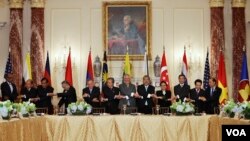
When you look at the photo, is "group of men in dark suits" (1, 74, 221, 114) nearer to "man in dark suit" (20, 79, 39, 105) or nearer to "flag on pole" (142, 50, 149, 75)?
"man in dark suit" (20, 79, 39, 105)

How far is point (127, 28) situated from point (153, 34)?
89 cm

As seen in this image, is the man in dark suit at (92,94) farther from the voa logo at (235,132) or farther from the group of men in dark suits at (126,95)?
the voa logo at (235,132)

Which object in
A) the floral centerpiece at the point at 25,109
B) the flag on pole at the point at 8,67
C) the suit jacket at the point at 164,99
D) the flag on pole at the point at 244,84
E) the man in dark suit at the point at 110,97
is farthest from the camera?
the flag on pole at the point at 8,67

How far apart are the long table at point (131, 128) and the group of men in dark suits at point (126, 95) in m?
2.81

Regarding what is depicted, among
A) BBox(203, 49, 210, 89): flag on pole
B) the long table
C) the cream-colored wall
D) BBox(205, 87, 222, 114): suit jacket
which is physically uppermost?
the cream-colored wall

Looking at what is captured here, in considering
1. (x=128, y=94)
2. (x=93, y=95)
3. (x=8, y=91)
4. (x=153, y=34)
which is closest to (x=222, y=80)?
(x=153, y=34)

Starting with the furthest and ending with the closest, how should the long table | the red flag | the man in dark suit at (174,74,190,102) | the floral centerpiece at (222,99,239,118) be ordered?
the red flag < the man in dark suit at (174,74,190,102) < the long table < the floral centerpiece at (222,99,239,118)

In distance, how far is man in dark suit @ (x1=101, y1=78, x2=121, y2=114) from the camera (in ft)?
47.5

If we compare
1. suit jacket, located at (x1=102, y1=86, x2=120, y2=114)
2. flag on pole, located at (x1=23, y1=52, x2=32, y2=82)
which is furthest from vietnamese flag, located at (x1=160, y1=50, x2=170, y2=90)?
flag on pole, located at (x1=23, y1=52, x2=32, y2=82)

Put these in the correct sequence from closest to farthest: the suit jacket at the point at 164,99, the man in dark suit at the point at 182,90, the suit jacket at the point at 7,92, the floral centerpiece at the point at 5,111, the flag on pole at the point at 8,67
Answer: the floral centerpiece at the point at 5,111
the man in dark suit at the point at 182,90
the suit jacket at the point at 164,99
the suit jacket at the point at 7,92
the flag on pole at the point at 8,67

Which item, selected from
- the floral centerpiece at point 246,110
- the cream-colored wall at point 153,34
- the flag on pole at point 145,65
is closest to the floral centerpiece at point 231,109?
the floral centerpiece at point 246,110

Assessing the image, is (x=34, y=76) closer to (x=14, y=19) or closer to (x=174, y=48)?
(x=14, y=19)

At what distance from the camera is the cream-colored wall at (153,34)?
1653 cm

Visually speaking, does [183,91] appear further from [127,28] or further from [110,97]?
[127,28]
